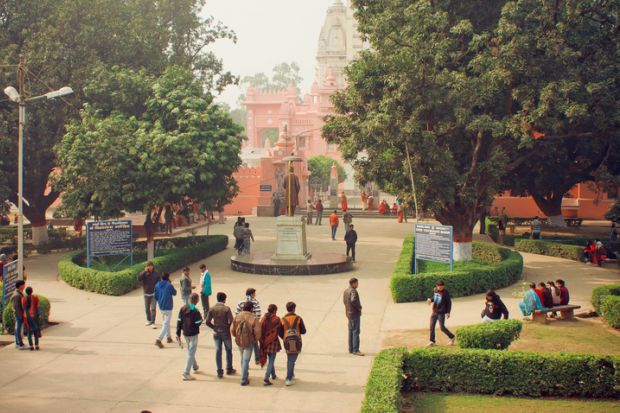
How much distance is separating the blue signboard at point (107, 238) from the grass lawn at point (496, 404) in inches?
472

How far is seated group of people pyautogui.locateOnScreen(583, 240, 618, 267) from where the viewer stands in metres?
23.1

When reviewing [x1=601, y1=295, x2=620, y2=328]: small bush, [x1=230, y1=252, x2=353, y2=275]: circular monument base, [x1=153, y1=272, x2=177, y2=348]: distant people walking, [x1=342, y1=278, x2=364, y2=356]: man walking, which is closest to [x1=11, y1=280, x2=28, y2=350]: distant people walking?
[x1=153, y1=272, x2=177, y2=348]: distant people walking

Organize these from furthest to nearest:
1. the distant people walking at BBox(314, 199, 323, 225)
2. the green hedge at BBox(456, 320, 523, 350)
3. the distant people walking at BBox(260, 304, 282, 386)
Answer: the distant people walking at BBox(314, 199, 323, 225), the green hedge at BBox(456, 320, 523, 350), the distant people walking at BBox(260, 304, 282, 386)

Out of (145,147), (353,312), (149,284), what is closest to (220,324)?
(353,312)

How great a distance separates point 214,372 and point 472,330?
4358 millimetres

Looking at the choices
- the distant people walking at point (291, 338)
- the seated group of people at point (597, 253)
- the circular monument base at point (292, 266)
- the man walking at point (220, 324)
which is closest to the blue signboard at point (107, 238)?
the circular monument base at point (292, 266)

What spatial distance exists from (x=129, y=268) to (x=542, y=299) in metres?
11.0

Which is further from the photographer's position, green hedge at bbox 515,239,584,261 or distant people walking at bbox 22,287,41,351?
green hedge at bbox 515,239,584,261

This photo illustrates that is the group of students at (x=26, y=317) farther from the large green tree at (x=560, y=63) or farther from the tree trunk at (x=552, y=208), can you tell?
the tree trunk at (x=552, y=208)

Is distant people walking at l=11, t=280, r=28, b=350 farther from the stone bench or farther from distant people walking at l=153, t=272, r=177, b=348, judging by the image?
the stone bench

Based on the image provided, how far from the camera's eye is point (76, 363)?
11.9 m

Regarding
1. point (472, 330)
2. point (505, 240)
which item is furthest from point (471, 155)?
point (472, 330)

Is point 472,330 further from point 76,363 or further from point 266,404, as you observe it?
point 76,363

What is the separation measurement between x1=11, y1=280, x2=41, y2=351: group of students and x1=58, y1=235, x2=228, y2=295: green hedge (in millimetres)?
4822
